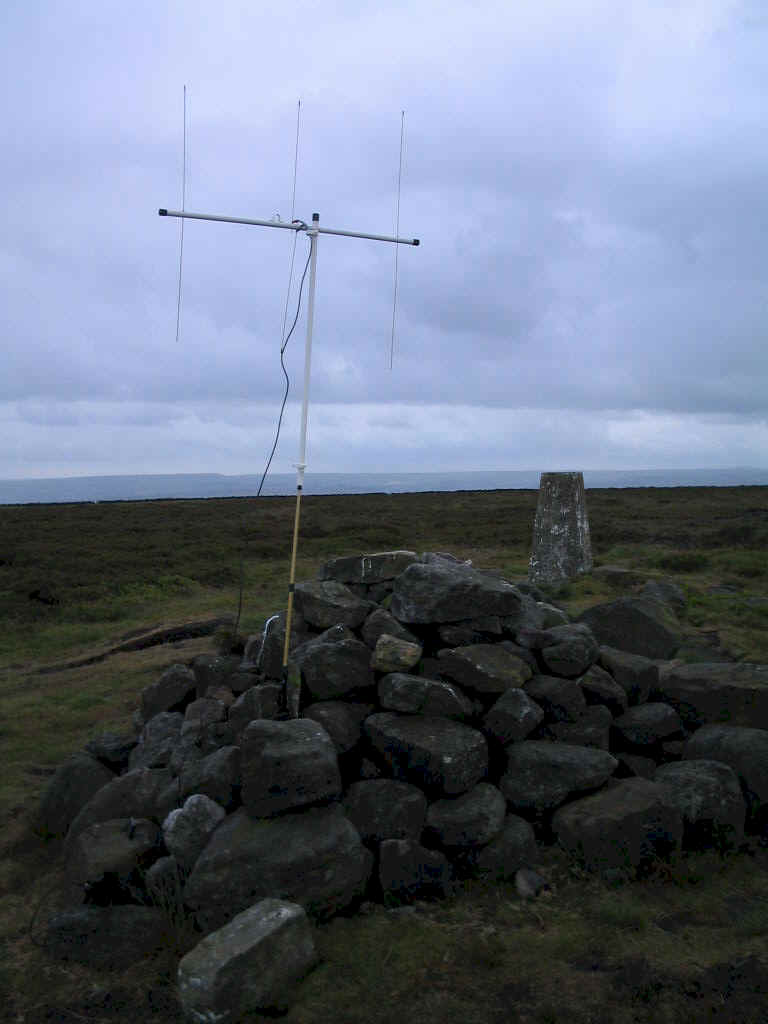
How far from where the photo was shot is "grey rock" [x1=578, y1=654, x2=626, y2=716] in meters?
8.03

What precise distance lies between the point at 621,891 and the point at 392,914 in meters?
1.80

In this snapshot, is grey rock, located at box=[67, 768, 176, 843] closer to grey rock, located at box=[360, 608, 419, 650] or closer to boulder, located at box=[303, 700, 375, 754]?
boulder, located at box=[303, 700, 375, 754]

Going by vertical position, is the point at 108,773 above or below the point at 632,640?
below

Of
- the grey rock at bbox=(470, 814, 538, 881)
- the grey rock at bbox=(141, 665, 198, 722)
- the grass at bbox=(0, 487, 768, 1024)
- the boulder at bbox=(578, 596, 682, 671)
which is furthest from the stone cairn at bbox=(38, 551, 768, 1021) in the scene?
the boulder at bbox=(578, 596, 682, 671)

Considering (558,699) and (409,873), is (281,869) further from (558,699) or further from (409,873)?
(558,699)

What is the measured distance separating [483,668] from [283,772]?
2185 millimetres

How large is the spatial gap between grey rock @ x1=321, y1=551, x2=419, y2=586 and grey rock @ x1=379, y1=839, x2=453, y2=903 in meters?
3.47

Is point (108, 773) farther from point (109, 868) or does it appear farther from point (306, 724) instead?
point (306, 724)

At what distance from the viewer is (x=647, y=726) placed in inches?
313

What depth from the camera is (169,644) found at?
50.0 ft

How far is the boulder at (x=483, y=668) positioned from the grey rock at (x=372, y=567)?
1688 millimetres

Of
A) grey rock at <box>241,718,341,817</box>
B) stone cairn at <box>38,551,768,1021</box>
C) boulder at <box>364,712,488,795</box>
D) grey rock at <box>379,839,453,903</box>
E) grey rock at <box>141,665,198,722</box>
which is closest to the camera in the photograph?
stone cairn at <box>38,551,768,1021</box>

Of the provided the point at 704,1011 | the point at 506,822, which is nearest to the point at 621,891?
the point at 506,822

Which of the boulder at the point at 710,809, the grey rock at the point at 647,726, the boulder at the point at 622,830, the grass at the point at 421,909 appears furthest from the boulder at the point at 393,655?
the boulder at the point at 710,809
